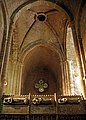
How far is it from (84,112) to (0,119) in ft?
9.64

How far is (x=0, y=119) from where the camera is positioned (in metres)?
6.48

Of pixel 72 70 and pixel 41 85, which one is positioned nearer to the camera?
pixel 72 70

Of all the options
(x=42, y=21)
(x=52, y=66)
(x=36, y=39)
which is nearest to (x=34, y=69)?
(x=52, y=66)

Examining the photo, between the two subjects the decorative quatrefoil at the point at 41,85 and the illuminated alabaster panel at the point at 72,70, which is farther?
the decorative quatrefoil at the point at 41,85

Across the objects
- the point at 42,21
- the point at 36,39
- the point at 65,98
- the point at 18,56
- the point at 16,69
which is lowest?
the point at 65,98

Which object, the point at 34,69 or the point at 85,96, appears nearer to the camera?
the point at 85,96

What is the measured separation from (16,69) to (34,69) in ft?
11.9

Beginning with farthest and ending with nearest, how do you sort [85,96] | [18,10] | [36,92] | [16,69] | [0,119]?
[36,92] → [16,69] → [18,10] → [85,96] → [0,119]

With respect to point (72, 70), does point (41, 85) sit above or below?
below

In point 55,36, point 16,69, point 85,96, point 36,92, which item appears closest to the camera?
point 85,96

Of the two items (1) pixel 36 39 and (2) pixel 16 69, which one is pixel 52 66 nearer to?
(1) pixel 36 39

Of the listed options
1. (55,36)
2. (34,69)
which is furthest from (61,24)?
(34,69)

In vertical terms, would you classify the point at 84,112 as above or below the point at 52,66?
below

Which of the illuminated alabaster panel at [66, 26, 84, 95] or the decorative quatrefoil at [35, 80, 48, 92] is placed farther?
the decorative quatrefoil at [35, 80, 48, 92]
